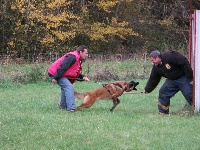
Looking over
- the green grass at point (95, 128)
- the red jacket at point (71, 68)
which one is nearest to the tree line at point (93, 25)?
the red jacket at point (71, 68)

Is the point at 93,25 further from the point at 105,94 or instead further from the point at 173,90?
the point at 173,90

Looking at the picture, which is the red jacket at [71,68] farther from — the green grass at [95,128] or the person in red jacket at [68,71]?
the green grass at [95,128]

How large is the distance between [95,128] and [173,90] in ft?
10.5


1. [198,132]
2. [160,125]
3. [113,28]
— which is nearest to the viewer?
[198,132]

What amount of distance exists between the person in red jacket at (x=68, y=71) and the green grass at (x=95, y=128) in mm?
402

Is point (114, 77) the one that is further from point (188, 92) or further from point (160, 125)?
point (160, 125)

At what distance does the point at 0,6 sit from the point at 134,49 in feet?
37.7

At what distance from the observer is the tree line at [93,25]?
33562mm

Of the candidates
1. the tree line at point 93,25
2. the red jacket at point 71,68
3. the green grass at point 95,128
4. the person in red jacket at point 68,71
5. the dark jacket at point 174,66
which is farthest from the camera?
the tree line at point 93,25

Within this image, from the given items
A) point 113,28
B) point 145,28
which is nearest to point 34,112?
point 113,28

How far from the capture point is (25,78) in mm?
21312

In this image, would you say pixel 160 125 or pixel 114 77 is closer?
pixel 160 125

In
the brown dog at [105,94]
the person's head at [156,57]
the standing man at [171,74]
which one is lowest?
the brown dog at [105,94]

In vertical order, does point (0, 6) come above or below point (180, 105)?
above
